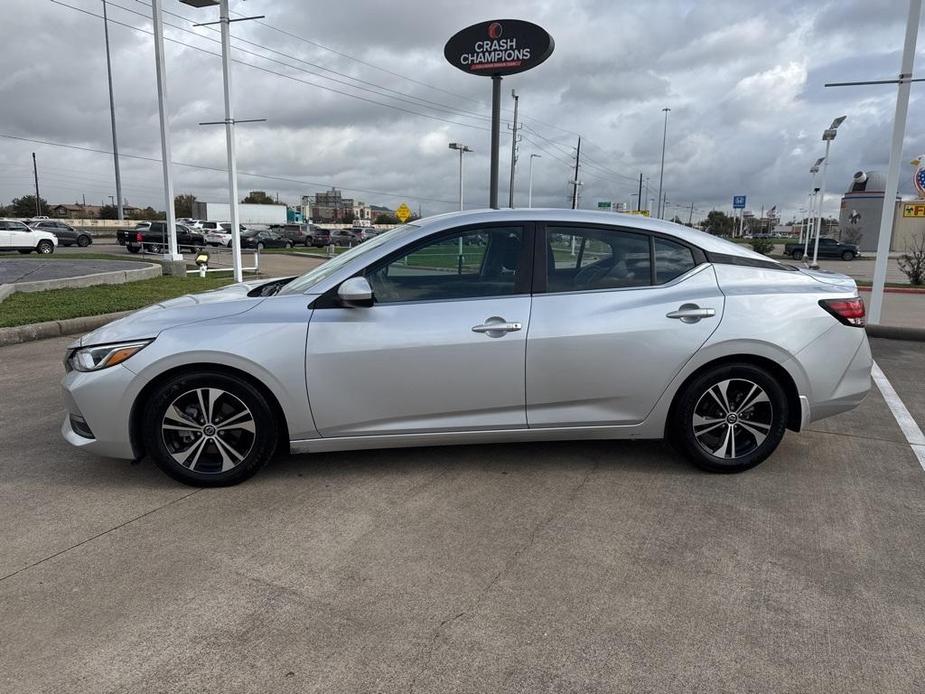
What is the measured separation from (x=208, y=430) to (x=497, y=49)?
530 inches

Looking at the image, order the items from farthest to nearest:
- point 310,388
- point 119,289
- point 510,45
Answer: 1. point 510,45
2. point 119,289
3. point 310,388

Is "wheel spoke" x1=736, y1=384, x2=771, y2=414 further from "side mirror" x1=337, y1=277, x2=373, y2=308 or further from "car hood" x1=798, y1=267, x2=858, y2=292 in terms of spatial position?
"side mirror" x1=337, y1=277, x2=373, y2=308

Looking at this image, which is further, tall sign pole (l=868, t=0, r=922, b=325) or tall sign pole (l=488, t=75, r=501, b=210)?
tall sign pole (l=488, t=75, r=501, b=210)

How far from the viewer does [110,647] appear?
2.42 m

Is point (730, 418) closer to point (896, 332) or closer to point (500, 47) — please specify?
point (896, 332)

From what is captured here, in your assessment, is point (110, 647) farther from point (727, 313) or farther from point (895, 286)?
point (895, 286)

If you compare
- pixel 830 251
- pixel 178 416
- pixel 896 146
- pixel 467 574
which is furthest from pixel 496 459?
pixel 830 251

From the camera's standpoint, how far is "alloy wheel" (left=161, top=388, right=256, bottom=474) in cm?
367

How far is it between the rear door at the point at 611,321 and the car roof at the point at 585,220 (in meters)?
0.06

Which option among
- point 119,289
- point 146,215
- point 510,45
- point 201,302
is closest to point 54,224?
point 119,289

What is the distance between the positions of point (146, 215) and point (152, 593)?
Result: 338ft

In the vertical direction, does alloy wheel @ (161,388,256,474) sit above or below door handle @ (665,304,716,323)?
below

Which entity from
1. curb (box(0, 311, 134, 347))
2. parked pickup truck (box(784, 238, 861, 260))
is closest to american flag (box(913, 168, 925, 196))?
parked pickup truck (box(784, 238, 861, 260))

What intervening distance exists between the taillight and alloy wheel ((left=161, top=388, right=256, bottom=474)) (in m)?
3.64
